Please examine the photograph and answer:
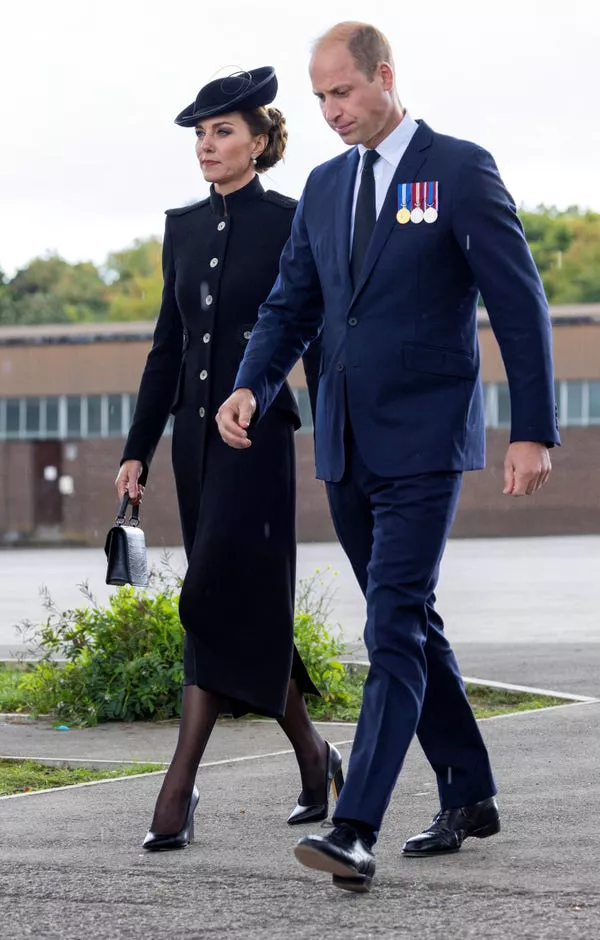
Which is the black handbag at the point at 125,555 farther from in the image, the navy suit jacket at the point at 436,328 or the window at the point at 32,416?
the window at the point at 32,416

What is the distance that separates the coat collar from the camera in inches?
219

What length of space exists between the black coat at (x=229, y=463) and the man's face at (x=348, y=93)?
2.79 feet

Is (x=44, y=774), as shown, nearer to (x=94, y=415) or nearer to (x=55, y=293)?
(x=94, y=415)

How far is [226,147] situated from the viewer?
18.0 feet

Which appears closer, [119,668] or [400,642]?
[400,642]

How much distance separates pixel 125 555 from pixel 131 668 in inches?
132

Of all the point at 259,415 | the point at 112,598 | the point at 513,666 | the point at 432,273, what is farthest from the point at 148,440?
the point at 513,666

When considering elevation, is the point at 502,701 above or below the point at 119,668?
below

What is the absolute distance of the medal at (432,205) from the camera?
4629 mm

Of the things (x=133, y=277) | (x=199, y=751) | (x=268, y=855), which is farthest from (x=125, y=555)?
(x=133, y=277)

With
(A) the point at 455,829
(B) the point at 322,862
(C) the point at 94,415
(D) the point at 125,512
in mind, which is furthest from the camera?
(C) the point at 94,415

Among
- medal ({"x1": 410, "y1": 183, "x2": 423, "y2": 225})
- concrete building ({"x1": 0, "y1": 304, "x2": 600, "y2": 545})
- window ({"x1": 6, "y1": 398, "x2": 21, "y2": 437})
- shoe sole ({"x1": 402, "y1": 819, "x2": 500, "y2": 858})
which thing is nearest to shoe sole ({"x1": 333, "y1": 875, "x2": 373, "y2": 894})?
shoe sole ({"x1": 402, "y1": 819, "x2": 500, "y2": 858})

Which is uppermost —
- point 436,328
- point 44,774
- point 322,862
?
point 436,328

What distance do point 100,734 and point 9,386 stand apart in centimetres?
5052
